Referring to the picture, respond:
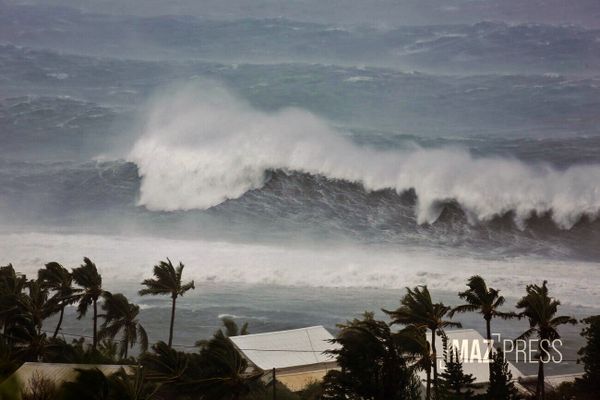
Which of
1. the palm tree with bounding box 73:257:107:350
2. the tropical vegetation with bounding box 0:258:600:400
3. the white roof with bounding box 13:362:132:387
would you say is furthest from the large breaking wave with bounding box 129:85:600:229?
the white roof with bounding box 13:362:132:387

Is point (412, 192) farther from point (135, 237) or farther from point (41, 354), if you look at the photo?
point (41, 354)

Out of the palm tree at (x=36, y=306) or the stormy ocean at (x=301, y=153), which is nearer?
the palm tree at (x=36, y=306)

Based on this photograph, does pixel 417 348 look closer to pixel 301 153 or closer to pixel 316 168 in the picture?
pixel 316 168

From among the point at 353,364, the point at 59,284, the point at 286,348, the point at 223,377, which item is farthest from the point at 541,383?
the point at 59,284

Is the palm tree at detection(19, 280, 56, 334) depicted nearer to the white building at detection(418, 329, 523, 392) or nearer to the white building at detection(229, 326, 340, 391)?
the white building at detection(229, 326, 340, 391)

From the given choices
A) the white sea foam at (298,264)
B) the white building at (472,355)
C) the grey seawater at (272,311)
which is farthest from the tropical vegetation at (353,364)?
the white sea foam at (298,264)

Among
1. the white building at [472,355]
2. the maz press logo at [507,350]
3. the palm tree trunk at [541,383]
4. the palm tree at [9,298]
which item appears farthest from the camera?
the palm tree at [9,298]

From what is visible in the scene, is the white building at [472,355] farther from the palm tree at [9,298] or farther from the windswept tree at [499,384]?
the palm tree at [9,298]
